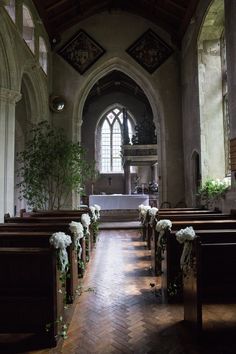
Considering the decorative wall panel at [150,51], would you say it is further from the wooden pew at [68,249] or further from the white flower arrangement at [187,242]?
the white flower arrangement at [187,242]

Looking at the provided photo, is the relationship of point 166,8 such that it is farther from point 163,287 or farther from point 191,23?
point 163,287

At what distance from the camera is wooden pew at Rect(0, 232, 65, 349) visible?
8.69 feet

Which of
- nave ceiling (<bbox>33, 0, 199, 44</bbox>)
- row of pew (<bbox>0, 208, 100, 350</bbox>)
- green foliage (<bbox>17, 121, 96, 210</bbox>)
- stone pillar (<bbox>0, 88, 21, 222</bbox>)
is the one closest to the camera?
row of pew (<bbox>0, 208, 100, 350</bbox>)

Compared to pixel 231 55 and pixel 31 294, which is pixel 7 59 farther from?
pixel 31 294

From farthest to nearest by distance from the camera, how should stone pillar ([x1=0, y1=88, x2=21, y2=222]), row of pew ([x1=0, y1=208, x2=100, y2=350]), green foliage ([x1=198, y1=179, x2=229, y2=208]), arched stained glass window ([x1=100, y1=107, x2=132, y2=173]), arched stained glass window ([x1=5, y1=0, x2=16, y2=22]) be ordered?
arched stained glass window ([x1=100, y1=107, x2=132, y2=173]) < arched stained glass window ([x1=5, y1=0, x2=16, y2=22]) < green foliage ([x1=198, y1=179, x2=229, y2=208]) < stone pillar ([x1=0, y1=88, x2=21, y2=222]) < row of pew ([x1=0, y1=208, x2=100, y2=350])

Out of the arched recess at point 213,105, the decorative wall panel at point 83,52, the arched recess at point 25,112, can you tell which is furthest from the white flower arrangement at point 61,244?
the decorative wall panel at point 83,52

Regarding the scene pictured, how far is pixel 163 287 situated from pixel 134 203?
7.15 metres

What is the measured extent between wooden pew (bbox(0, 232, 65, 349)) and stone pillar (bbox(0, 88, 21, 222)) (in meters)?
3.87

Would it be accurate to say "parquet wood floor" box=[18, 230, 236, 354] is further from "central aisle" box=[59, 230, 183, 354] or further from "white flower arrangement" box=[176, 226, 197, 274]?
"white flower arrangement" box=[176, 226, 197, 274]

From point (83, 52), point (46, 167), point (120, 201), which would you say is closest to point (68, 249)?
point (46, 167)

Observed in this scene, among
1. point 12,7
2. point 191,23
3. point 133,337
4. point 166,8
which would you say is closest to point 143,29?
point 166,8

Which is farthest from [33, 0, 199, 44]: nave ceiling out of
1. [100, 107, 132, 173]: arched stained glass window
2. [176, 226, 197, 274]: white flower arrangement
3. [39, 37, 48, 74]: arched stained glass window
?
[176, 226, 197, 274]: white flower arrangement

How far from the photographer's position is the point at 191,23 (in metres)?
9.22

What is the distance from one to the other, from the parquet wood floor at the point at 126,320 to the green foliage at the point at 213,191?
2.66 metres
